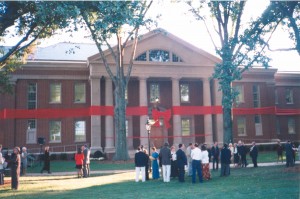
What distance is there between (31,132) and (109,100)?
28.6 feet

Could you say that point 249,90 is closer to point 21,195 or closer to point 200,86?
point 200,86

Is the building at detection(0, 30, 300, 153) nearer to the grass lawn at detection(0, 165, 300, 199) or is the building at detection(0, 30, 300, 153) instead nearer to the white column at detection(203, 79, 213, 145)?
the white column at detection(203, 79, 213, 145)

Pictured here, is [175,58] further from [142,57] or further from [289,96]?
[289,96]

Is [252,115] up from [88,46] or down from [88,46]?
down

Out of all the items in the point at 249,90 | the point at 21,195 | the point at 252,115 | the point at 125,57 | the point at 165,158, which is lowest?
the point at 21,195

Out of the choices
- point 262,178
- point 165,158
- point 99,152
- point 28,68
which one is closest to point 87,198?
point 165,158

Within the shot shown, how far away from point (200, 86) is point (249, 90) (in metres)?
6.82

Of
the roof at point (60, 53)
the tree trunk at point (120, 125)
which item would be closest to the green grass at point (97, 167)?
the tree trunk at point (120, 125)

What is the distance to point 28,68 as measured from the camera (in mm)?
32156

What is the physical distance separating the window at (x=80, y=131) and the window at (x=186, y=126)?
11.1 meters

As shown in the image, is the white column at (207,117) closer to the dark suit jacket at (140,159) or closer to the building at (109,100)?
the building at (109,100)

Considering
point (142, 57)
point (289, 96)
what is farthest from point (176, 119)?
point (289, 96)

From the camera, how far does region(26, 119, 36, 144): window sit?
32094 millimetres

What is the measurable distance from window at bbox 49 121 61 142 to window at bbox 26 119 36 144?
1.63m
